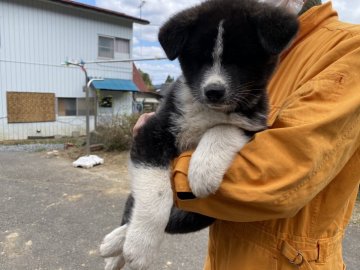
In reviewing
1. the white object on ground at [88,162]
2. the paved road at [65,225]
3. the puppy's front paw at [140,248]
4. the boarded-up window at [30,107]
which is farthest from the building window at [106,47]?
the puppy's front paw at [140,248]

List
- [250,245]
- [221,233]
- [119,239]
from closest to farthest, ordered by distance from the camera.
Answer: [250,245]
[221,233]
[119,239]

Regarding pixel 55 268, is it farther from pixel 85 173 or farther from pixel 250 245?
pixel 85 173

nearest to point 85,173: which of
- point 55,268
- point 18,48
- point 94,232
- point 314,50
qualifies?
point 94,232

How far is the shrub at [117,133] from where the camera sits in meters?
13.1

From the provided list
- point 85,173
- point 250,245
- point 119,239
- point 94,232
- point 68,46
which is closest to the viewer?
point 250,245

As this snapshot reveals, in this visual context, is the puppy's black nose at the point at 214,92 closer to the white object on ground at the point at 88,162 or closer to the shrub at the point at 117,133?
the white object on ground at the point at 88,162

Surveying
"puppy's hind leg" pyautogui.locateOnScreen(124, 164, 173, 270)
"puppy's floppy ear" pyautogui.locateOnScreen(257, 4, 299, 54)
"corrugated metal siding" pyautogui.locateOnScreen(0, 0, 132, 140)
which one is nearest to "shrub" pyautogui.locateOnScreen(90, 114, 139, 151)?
"corrugated metal siding" pyautogui.locateOnScreen(0, 0, 132, 140)

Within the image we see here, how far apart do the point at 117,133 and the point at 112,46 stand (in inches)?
370

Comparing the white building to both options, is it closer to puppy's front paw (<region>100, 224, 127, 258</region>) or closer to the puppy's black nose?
puppy's front paw (<region>100, 224, 127, 258</region>)

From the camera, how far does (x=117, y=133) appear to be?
43.1 feet

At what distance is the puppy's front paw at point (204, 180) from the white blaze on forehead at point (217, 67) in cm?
44

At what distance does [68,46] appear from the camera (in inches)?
746

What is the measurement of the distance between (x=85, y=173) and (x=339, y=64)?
9308mm

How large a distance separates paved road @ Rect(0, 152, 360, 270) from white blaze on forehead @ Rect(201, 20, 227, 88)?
152 inches
